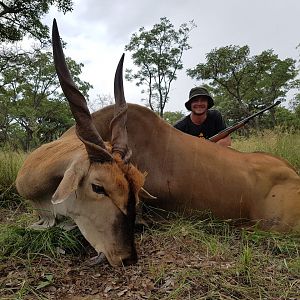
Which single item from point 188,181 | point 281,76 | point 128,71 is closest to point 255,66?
point 281,76

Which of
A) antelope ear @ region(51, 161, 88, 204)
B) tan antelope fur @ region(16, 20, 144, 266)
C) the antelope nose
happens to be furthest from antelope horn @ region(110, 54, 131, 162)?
the antelope nose

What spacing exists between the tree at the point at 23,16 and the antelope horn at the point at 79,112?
11472 millimetres

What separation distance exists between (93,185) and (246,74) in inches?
1103

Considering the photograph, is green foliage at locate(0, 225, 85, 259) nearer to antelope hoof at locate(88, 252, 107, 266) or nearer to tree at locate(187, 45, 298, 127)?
antelope hoof at locate(88, 252, 107, 266)

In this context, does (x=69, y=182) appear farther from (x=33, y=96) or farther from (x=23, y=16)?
(x=33, y=96)

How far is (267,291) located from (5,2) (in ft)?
45.4

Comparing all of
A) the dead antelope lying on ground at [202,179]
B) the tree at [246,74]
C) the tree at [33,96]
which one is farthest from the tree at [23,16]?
the tree at [246,74]

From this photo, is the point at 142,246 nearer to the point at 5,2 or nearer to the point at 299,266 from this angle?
the point at 299,266

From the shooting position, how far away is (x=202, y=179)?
366 cm

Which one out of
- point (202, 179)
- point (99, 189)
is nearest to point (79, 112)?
point (99, 189)

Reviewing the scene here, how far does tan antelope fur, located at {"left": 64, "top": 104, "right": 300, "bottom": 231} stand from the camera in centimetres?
359

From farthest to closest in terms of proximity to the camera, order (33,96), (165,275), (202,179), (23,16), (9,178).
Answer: (33,96), (23,16), (9,178), (202,179), (165,275)

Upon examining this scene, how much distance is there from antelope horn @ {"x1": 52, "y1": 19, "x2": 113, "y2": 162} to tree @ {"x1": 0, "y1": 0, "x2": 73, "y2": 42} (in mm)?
11472

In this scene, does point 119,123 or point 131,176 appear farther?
point 119,123
